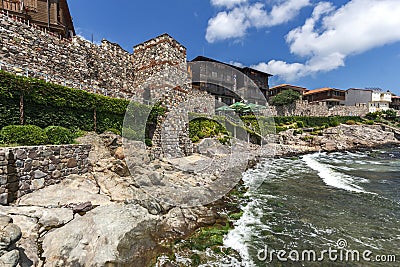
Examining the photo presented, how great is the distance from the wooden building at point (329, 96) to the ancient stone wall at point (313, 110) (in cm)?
693

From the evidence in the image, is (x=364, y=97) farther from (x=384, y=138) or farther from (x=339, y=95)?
(x=384, y=138)

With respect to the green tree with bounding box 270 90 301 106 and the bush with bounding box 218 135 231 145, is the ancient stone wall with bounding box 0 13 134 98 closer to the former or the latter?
the bush with bounding box 218 135 231 145

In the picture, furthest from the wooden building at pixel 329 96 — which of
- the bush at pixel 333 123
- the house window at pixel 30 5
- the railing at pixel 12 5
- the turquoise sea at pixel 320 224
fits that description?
the railing at pixel 12 5

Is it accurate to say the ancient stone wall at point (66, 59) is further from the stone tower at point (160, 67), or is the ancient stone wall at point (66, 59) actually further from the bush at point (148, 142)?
the bush at point (148, 142)

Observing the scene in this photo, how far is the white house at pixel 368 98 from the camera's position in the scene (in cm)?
6636

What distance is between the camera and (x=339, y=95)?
6425 centimetres

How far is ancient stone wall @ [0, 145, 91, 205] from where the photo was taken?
782 cm

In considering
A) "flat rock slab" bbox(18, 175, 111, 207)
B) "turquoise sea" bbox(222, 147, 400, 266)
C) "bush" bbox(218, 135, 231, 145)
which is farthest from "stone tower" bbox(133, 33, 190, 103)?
"turquoise sea" bbox(222, 147, 400, 266)

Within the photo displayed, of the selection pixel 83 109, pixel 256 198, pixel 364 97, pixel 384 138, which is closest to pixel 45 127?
pixel 83 109

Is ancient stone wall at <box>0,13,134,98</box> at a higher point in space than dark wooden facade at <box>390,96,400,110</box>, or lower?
lower

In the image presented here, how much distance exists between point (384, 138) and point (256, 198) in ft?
163

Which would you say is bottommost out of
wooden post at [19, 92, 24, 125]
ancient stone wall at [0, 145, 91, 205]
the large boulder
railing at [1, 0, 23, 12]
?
the large boulder
